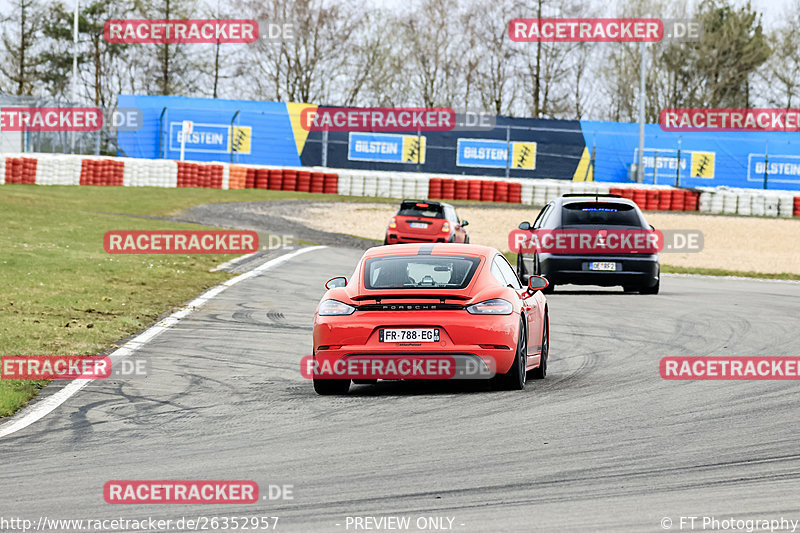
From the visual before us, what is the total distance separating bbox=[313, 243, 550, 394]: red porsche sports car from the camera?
Answer: 9.48 metres

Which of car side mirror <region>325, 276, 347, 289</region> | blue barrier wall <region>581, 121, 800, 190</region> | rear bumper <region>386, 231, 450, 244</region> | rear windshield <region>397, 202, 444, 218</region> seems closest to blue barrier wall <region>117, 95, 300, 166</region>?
blue barrier wall <region>581, 121, 800, 190</region>

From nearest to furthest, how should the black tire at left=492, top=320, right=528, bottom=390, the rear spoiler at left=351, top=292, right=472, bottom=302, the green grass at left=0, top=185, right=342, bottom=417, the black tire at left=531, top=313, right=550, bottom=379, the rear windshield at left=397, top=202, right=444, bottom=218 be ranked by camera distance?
1. the rear spoiler at left=351, top=292, right=472, bottom=302
2. the black tire at left=492, top=320, right=528, bottom=390
3. the black tire at left=531, top=313, right=550, bottom=379
4. the green grass at left=0, top=185, right=342, bottom=417
5. the rear windshield at left=397, top=202, right=444, bottom=218

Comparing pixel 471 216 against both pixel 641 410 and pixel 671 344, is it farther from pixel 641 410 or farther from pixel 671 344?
pixel 641 410

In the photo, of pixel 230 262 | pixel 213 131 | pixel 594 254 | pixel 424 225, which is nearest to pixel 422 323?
pixel 594 254

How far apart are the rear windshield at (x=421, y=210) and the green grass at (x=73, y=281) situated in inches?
207

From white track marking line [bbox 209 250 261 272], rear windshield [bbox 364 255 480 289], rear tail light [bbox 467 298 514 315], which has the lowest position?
white track marking line [bbox 209 250 261 272]

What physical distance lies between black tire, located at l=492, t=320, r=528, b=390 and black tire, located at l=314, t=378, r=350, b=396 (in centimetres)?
123

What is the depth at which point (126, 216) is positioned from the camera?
35188mm

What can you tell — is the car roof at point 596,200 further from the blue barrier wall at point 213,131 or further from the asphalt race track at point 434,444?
the blue barrier wall at point 213,131

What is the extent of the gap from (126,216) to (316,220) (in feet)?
22.0

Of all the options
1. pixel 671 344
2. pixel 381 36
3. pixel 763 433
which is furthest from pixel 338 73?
pixel 763 433

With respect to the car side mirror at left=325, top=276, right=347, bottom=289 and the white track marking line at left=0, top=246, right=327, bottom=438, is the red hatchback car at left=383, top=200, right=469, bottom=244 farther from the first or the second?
the car side mirror at left=325, top=276, right=347, bottom=289

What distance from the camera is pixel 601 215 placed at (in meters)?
18.9

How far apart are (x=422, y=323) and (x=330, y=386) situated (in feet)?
3.27
